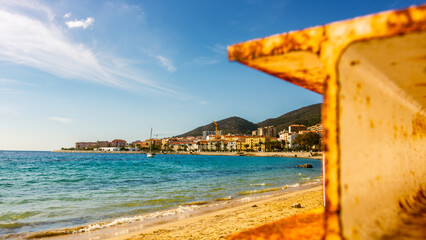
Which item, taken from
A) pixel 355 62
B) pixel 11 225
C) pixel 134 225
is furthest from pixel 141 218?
pixel 355 62

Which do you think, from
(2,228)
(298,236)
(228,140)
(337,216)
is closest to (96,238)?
(2,228)

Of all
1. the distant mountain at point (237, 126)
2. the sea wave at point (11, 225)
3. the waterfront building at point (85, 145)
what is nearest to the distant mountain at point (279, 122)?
the distant mountain at point (237, 126)

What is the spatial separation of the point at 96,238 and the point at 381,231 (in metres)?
7.34

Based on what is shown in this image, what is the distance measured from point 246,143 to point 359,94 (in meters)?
128

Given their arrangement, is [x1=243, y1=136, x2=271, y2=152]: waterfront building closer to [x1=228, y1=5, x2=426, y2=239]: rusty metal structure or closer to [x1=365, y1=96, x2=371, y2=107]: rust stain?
[x1=228, y1=5, x2=426, y2=239]: rusty metal structure

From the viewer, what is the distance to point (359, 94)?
1.13 metres

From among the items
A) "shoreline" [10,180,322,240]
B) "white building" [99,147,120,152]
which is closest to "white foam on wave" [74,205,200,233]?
"shoreline" [10,180,322,240]

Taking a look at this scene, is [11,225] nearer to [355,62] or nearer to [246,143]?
[355,62]

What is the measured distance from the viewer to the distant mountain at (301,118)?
133m

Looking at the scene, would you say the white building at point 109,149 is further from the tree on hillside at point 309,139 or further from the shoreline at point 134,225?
the shoreline at point 134,225

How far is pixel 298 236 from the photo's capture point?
1445 millimetres

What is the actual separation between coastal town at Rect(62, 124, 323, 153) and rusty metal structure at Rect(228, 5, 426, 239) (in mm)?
98068

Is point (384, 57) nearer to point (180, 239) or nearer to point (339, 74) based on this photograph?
point (339, 74)

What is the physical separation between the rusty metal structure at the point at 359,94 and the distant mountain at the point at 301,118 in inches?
5111
